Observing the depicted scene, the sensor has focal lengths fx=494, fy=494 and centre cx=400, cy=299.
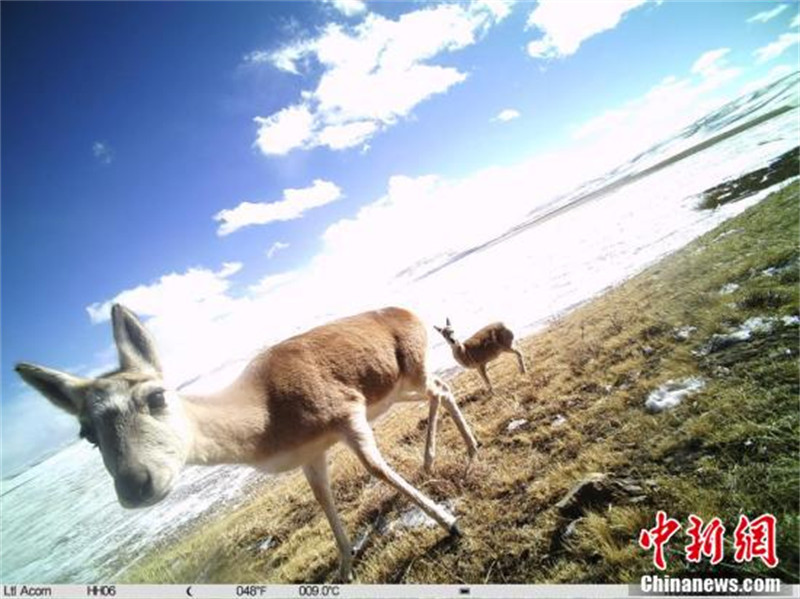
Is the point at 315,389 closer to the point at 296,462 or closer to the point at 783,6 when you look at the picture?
the point at 296,462

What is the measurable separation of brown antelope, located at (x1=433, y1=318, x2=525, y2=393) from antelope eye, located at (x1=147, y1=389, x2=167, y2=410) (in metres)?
4.82

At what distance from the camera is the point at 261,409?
3.37 metres

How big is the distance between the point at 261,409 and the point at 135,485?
0.91m

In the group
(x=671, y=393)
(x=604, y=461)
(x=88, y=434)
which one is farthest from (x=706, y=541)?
(x=88, y=434)

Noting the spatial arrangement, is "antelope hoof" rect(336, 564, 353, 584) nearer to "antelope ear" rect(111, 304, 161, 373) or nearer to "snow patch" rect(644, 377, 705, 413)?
"antelope ear" rect(111, 304, 161, 373)

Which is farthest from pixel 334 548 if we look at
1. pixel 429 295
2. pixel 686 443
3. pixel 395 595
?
pixel 429 295

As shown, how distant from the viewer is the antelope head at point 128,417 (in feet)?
8.71

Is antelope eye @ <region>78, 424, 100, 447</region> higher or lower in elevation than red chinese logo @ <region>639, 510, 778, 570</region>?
higher

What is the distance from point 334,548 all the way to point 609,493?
2.37m

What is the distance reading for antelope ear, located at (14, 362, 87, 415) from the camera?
2811mm

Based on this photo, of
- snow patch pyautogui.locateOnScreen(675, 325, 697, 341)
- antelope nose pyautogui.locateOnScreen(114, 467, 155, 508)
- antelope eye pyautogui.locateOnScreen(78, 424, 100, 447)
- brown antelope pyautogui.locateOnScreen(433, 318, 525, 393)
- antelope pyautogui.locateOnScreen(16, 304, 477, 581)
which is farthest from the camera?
brown antelope pyautogui.locateOnScreen(433, 318, 525, 393)

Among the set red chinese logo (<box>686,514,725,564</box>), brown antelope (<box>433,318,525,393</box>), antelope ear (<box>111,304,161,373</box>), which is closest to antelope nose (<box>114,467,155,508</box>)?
antelope ear (<box>111,304,161,373</box>)

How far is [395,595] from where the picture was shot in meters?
3.21

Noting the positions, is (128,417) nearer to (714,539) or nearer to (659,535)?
(659,535)
